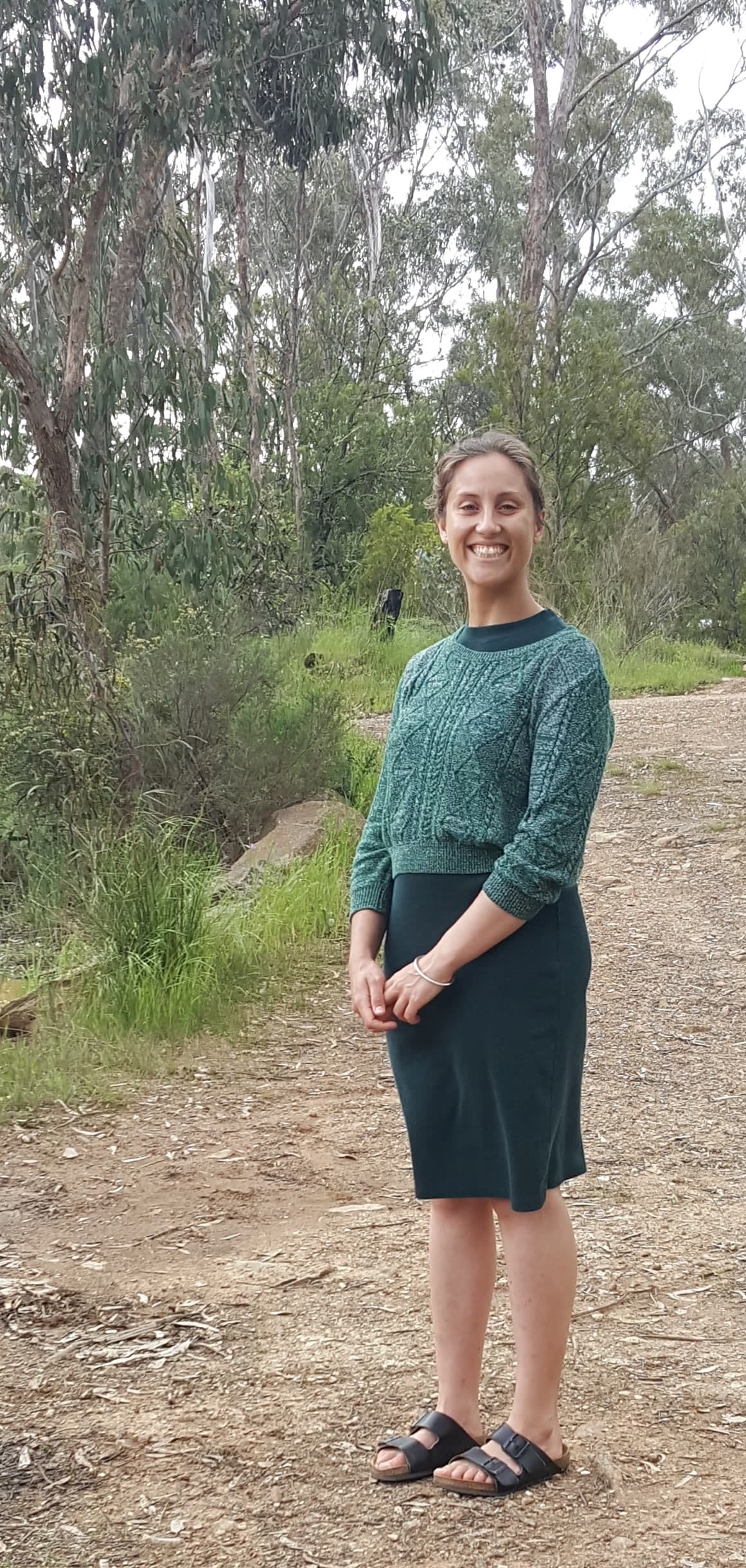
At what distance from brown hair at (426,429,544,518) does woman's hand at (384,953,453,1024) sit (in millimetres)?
663

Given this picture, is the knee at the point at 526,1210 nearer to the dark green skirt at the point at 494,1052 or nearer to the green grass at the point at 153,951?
the dark green skirt at the point at 494,1052

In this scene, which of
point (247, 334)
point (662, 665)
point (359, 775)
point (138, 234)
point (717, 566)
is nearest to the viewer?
point (138, 234)

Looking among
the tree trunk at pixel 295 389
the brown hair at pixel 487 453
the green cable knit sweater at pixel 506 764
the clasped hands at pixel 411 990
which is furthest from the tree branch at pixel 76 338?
the tree trunk at pixel 295 389

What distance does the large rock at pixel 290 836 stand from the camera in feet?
19.7

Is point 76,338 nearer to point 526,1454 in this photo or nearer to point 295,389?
A: point 526,1454

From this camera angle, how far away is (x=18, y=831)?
627 cm

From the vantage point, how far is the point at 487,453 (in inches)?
82.3

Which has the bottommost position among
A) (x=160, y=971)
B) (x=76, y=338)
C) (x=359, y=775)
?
(x=160, y=971)

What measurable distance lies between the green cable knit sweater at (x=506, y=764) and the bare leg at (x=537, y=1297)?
433 millimetres

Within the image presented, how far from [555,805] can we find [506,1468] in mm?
946

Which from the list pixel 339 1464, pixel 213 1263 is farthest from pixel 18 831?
pixel 339 1464

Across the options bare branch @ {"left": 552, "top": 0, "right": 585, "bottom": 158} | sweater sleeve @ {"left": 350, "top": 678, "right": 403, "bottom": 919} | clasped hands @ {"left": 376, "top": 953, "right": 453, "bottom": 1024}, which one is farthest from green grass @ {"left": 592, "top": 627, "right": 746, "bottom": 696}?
clasped hands @ {"left": 376, "top": 953, "right": 453, "bottom": 1024}

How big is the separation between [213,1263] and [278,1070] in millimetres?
1353

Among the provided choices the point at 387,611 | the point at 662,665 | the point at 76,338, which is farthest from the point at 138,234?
the point at 662,665
